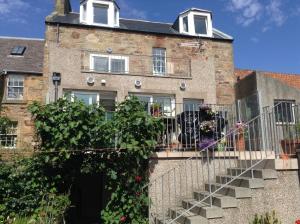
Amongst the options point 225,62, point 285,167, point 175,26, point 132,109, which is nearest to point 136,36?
point 175,26

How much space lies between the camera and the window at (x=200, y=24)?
56.8ft

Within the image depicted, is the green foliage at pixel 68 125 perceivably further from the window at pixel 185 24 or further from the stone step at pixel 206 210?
the window at pixel 185 24

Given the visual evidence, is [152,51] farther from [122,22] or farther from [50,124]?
[50,124]

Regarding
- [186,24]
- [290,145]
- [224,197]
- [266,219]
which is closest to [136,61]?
[186,24]

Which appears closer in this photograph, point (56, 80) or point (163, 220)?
point (163, 220)

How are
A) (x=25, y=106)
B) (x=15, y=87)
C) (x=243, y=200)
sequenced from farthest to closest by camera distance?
(x=15, y=87) → (x=25, y=106) → (x=243, y=200)

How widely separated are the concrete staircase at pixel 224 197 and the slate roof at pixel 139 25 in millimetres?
10917

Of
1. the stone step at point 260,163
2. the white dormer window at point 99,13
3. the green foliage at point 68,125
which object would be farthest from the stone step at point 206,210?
the white dormer window at point 99,13

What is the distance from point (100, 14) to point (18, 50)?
23.4 feet

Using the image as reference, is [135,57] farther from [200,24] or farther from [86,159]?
[86,159]

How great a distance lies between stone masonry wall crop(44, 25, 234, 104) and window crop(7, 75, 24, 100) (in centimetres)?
427

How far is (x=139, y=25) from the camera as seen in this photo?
1730cm

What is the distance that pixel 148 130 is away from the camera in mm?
7164

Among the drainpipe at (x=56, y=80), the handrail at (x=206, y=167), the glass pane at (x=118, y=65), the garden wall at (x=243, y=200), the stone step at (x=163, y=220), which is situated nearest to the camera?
the garden wall at (x=243, y=200)
